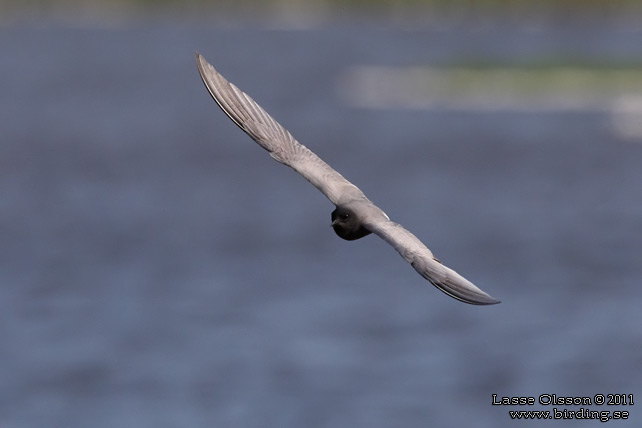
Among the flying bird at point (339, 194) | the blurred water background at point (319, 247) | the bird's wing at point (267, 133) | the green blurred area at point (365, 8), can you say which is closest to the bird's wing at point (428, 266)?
the flying bird at point (339, 194)

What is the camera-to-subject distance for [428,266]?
776cm

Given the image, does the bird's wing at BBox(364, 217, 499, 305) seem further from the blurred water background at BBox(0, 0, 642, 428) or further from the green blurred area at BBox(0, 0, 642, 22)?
the green blurred area at BBox(0, 0, 642, 22)

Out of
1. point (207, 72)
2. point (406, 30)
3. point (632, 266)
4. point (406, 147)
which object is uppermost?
point (406, 30)

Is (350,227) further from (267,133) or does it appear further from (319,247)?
(319,247)

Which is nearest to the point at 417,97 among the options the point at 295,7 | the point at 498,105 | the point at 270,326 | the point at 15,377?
the point at 498,105

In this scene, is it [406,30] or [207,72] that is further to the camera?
[406,30]

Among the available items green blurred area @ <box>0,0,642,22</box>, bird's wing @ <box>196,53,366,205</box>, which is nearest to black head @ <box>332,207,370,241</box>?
bird's wing @ <box>196,53,366,205</box>

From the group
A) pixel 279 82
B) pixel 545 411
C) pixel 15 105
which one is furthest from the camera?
pixel 279 82

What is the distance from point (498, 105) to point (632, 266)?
70.7 feet

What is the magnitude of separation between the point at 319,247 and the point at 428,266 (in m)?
14.6

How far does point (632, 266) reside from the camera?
823 inches

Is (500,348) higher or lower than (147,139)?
lower

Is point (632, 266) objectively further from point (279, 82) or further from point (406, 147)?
point (279, 82)

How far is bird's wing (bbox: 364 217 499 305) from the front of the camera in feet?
24.0
